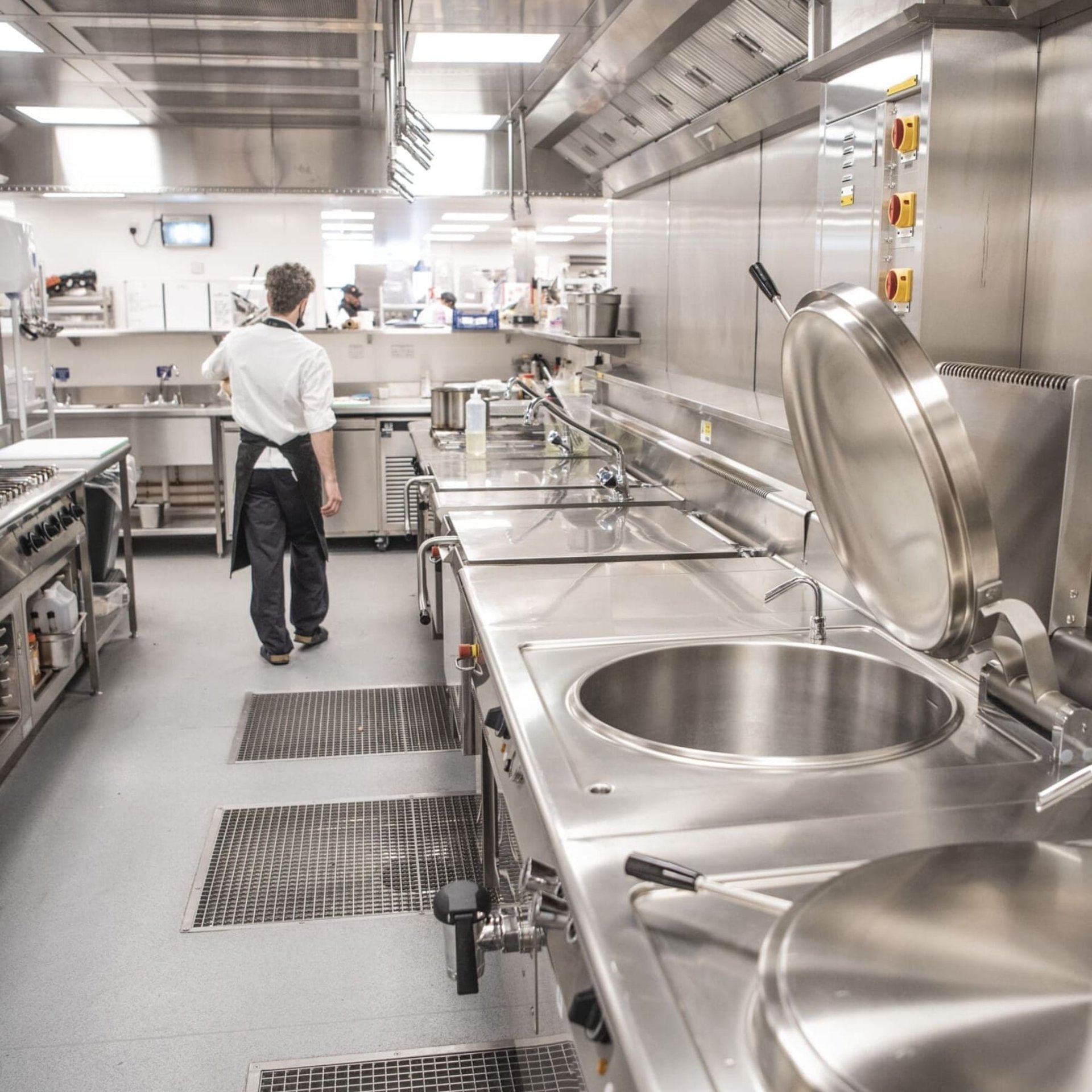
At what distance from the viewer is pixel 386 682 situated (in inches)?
194

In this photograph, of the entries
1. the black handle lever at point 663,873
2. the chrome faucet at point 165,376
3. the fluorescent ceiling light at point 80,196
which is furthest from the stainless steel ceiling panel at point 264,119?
the black handle lever at point 663,873

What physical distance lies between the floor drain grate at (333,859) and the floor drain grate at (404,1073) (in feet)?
2.02

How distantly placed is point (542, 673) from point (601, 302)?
4177 mm

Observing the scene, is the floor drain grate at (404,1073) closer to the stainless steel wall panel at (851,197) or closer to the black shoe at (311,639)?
the stainless steel wall panel at (851,197)

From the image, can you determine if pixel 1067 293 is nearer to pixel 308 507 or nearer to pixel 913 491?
pixel 913 491

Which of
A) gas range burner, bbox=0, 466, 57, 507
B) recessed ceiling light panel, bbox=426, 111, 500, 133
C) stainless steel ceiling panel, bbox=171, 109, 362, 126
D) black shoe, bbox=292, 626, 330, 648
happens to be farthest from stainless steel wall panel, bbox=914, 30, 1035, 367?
stainless steel ceiling panel, bbox=171, 109, 362, 126

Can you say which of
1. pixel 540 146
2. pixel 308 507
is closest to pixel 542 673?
pixel 308 507

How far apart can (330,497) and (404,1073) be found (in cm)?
329

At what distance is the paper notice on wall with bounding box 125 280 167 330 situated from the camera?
25.6 ft

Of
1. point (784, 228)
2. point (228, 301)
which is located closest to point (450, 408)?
point (784, 228)

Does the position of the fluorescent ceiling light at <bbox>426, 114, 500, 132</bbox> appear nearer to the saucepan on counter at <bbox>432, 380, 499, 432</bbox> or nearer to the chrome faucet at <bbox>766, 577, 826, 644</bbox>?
the saucepan on counter at <bbox>432, 380, 499, 432</bbox>

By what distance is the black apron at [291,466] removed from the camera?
516 centimetres

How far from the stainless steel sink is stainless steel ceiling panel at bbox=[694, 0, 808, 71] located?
194cm

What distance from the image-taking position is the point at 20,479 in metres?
4.23
